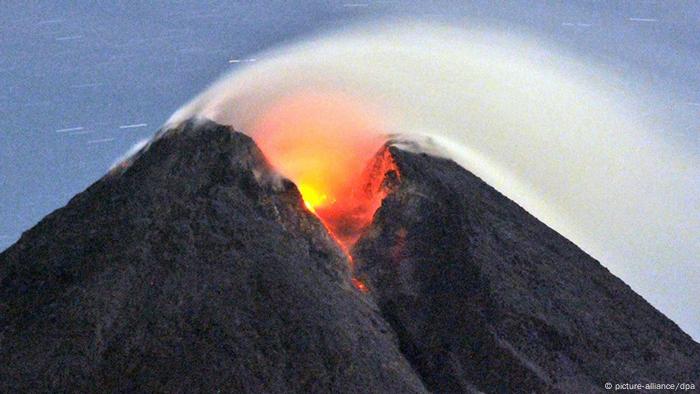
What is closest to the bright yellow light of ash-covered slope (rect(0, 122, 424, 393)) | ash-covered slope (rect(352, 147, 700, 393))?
ash-covered slope (rect(352, 147, 700, 393))

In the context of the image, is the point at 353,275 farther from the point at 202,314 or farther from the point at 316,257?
the point at 202,314

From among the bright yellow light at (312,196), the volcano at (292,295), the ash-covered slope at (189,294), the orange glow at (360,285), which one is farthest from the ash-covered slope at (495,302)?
the bright yellow light at (312,196)

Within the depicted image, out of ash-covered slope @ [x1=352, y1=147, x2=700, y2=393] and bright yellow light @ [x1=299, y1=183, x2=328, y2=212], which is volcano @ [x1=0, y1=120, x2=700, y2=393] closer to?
ash-covered slope @ [x1=352, y1=147, x2=700, y2=393]

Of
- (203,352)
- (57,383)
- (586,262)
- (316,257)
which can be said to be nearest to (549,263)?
(586,262)

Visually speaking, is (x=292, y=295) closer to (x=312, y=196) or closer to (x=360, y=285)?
(x=360, y=285)

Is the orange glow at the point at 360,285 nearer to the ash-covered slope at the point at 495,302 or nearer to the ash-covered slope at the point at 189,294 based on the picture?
the ash-covered slope at the point at 495,302

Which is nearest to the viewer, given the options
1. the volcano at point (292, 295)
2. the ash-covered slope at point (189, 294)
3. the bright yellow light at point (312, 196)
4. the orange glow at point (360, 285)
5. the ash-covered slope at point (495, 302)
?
the ash-covered slope at point (189, 294)
